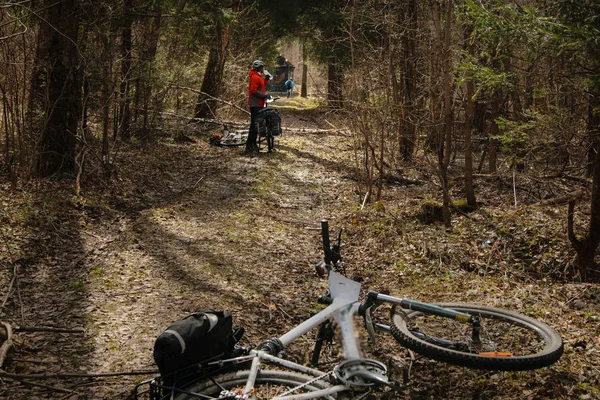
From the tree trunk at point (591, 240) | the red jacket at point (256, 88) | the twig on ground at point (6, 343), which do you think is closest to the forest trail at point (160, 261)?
the twig on ground at point (6, 343)

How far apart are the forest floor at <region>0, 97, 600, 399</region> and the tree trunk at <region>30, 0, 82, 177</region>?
546 mm

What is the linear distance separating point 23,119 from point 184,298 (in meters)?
5.14

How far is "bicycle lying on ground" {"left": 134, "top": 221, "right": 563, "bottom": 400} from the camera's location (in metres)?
3.39

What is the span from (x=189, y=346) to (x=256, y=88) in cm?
1303

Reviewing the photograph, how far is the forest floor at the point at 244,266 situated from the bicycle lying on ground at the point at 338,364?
1.93 feet

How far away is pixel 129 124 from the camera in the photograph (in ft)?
51.1

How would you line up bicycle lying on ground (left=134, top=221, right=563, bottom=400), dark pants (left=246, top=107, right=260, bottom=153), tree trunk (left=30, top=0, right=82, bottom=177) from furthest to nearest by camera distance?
1. dark pants (left=246, top=107, right=260, bottom=153)
2. tree trunk (left=30, top=0, right=82, bottom=177)
3. bicycle lying on ground (left=134, top=221, right=563, bottom=400)

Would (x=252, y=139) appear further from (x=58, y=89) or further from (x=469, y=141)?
(x=469, y=141)

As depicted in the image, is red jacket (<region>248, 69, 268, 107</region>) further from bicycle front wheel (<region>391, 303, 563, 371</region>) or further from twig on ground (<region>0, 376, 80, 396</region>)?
twig on ground (<region>0, 376, 80, 396</region>)

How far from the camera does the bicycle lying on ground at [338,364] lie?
3393 mm

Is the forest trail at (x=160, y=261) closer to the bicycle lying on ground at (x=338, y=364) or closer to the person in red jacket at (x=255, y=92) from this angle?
the bicycle lying on ground at (x=338, y=364)

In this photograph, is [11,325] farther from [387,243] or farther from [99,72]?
[99,72]

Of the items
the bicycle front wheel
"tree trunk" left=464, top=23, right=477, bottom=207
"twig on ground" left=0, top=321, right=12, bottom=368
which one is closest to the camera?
the bicycle front wheel

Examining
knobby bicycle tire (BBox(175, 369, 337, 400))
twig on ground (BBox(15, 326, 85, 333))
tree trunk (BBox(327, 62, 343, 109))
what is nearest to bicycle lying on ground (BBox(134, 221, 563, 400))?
knobby bicycle tire (BBox(175, 369, 337, 400))
